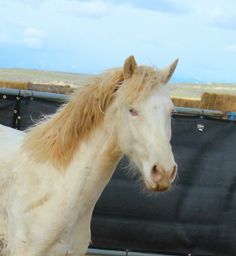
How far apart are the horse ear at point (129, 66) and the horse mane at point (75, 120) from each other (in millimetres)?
37

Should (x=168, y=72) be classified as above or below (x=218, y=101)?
above

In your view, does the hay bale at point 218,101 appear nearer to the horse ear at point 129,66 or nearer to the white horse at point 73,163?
the white horse at point 73,163

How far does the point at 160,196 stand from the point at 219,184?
2.02 ft

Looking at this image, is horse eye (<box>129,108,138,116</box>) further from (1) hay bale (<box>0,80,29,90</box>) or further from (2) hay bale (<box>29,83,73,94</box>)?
(1) hay bale (<box>0,80,29,90</box>)

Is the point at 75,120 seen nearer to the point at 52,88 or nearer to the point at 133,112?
the point at 133,112

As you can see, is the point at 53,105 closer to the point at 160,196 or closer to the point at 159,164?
the point at 160,196

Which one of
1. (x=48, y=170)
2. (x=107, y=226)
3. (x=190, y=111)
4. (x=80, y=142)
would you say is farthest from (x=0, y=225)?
(x=190, y=111)

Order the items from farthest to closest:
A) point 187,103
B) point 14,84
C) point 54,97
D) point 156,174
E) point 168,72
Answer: point 14,84
point 187,103
point 54,97
point 168,72
point 156,174

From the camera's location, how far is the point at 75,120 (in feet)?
12.0

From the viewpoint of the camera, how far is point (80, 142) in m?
3.69

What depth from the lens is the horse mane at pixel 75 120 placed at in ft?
11.7

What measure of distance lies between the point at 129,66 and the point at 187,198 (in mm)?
2451

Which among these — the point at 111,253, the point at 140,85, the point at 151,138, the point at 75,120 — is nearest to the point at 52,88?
the point at 111,253

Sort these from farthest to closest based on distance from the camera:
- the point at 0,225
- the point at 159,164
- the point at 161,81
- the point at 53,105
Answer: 1. the point at 53,105
2. the point at 0,225
3. the point at 161,81
4. the point at 159,164
